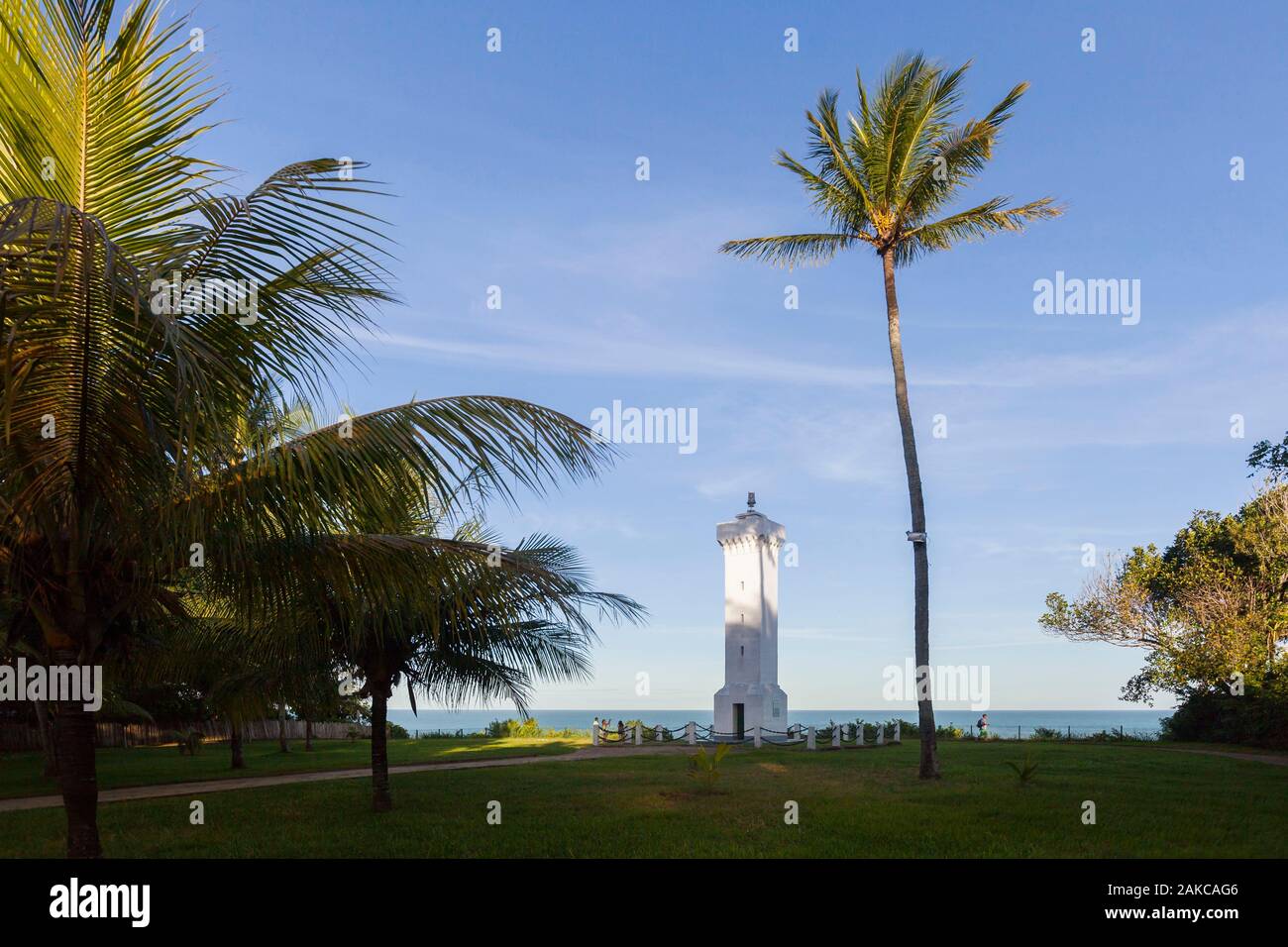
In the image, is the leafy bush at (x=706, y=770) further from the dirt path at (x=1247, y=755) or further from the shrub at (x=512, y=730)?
the shrub at (x=512, y=730)

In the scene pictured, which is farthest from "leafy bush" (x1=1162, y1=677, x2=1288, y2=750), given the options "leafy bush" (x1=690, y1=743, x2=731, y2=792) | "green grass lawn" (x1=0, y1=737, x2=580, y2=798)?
"green grass lawn" (x1=0, y1=737, x2=580, y2=798)

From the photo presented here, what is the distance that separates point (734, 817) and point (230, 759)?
2255 centimetres

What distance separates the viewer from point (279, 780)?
74.7ft

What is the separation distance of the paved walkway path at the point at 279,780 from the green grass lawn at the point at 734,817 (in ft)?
4.66

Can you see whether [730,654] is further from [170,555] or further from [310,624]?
[170,555]

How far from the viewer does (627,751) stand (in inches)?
1194

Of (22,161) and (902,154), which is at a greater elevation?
(902,154)

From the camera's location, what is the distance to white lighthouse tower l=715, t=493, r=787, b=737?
115 ft

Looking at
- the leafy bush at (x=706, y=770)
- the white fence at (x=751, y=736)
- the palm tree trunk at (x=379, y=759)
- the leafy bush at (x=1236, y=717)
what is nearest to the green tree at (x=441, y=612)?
the palm tree trunk at (x=379, y=759)

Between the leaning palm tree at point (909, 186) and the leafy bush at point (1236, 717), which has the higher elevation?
the leaning palm tree at point (909, 186)

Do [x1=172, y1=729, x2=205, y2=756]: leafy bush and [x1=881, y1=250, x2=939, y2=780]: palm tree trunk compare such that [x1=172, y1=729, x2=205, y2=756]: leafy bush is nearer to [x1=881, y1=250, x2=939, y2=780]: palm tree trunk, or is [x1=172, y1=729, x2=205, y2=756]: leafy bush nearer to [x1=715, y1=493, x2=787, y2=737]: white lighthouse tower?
[x1=715, y1=493, x2=787, y2=737]: white lighthouse tower

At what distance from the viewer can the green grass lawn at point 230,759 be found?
22.9m
